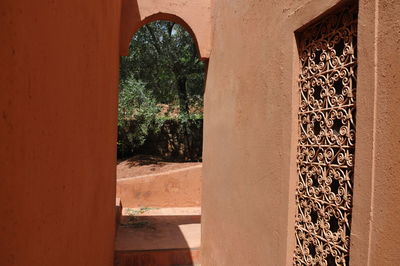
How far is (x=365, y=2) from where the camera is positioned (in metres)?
1.70

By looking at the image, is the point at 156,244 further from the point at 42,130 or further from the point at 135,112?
the point at 135,112

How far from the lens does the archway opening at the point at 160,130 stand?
9367mm

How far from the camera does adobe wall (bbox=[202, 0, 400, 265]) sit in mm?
1553

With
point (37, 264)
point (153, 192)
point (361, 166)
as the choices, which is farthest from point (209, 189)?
point (153, 192)

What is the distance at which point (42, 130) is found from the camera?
3.02 ft

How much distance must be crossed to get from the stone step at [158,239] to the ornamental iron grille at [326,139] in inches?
144

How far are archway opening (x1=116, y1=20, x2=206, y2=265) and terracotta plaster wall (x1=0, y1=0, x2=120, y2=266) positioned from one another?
20.3ft

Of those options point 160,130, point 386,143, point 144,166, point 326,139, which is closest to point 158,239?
point 326,139

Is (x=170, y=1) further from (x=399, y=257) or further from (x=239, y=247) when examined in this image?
(x=399, y=257)

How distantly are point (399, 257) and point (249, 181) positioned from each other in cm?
176

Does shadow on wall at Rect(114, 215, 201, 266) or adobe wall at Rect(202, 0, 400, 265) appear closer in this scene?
adobe wall at Rect(202, 0, 400, 265)

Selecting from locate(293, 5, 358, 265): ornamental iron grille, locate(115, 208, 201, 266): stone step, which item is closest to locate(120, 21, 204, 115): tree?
locate(115, 208, 201, 266): stone step

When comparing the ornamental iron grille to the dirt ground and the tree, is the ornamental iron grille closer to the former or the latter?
A: the dirt ground

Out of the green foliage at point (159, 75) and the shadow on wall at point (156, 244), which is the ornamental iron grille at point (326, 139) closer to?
the shadow on wall at point (156, 244)
